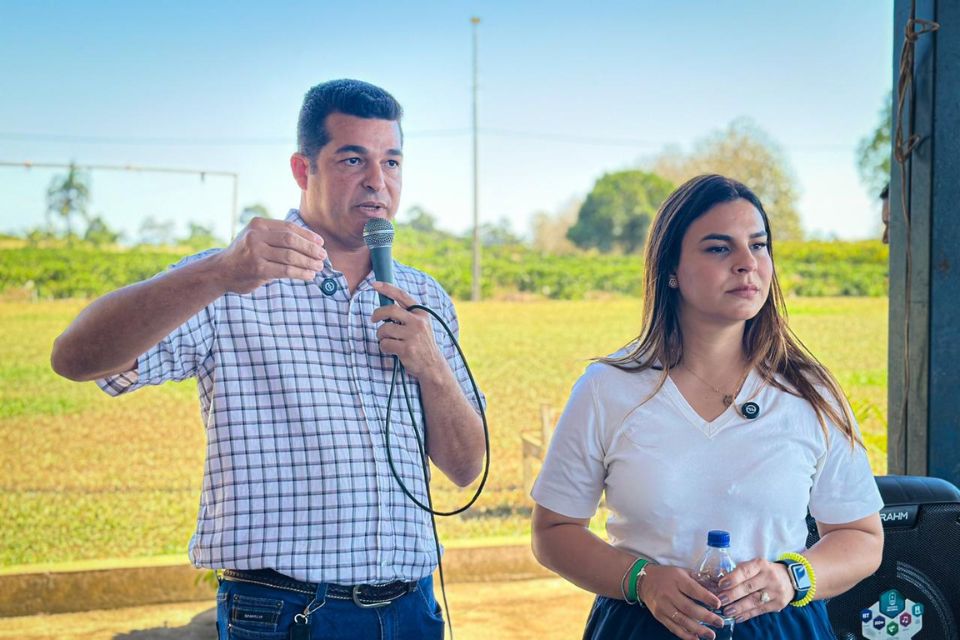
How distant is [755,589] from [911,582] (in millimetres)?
726

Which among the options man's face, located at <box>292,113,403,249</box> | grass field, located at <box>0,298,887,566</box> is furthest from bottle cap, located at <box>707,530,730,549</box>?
grass field, located at <box>0,298,887,566</box>

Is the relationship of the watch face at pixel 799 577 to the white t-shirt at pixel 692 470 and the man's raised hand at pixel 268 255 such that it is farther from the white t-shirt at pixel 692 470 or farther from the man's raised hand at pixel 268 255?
the man's raised hand at pixel 268 255

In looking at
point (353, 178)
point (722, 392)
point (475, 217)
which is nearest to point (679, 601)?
point (722, 392)

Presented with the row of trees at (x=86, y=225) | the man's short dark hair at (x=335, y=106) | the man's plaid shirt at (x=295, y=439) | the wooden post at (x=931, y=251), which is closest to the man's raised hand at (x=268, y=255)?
the man's plaid shirt at (x=295, y=439)

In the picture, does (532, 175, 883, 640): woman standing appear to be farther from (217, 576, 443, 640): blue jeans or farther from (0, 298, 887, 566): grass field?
(0, 298, 887, 566): grass field

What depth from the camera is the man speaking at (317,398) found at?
4.59 ft

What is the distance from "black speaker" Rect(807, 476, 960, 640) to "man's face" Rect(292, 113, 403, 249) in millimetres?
1186

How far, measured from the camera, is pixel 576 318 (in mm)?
8531

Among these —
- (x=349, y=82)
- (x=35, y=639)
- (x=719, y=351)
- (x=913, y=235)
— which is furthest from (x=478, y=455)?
(x=35, y=639)

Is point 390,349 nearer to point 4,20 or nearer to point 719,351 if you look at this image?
point 719,351

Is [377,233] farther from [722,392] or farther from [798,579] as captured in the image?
[798,579]

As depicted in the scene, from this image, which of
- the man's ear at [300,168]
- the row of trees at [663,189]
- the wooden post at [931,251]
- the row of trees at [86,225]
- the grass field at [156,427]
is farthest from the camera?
the row of trees at [663,189]

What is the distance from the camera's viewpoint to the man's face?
1555mm

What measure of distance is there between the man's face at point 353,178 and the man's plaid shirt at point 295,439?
0.37 ft
